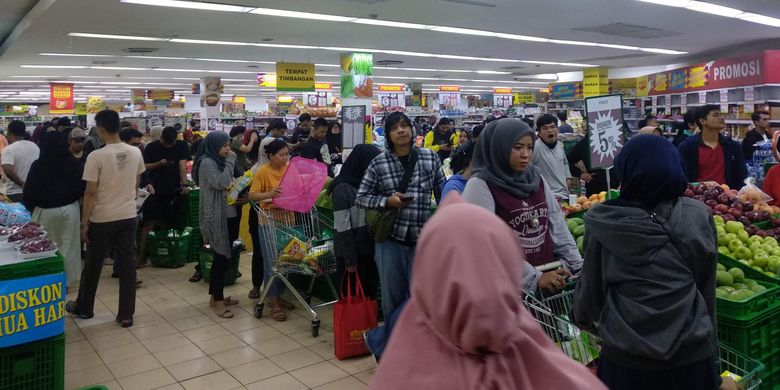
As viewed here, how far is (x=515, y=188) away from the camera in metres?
2.63

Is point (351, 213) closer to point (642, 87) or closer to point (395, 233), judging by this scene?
point (395, 233)

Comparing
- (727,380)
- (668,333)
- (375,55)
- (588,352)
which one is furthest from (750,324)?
(375,55)

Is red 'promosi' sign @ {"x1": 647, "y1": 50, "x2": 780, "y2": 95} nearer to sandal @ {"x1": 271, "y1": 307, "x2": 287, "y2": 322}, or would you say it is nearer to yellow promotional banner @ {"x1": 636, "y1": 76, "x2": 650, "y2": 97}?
yellow promotional banner @ {"x1": 636, "y1": 76, "x2": 650, "y2": 97}

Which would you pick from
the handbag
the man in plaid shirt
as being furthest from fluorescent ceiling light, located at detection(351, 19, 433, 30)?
the handbag

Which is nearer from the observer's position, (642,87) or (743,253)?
(743,253)

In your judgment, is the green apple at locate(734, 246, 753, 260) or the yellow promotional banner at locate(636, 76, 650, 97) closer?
the green apple at locate(734, 246, 753, 260)

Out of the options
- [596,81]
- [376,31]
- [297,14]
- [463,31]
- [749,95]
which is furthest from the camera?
[596,81]

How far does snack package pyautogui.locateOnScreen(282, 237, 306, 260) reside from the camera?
4578mm

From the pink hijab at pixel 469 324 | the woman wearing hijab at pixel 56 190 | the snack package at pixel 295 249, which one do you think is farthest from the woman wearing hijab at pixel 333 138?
the pink hijab at pixel 469 324

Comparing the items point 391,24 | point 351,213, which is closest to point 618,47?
point 391,24

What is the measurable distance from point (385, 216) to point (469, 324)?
264cm

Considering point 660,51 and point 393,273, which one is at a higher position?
point 660,51

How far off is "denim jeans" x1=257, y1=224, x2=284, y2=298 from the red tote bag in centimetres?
100

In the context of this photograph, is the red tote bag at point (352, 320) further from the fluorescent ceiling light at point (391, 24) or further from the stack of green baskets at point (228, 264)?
the fluorescent ceiling light at point (391, 24)
